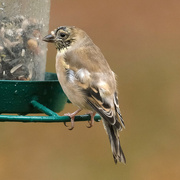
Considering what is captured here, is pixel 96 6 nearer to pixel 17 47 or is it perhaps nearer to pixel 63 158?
pixel 63 158

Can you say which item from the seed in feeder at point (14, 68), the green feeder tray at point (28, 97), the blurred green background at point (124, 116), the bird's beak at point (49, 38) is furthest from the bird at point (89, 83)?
the blurred green background at point (124, 116)

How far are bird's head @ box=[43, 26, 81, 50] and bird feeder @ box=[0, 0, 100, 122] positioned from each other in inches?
10.5

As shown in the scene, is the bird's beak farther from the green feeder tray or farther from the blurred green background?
the blurred green background

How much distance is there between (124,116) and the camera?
41.0 feet

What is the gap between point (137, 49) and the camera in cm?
1486

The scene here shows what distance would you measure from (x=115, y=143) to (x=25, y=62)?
4.30 ft

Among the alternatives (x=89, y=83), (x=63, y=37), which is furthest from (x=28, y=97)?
(x=63, y=37)

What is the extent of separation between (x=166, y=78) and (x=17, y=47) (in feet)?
18.4

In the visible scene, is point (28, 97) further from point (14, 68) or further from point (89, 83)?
point (89, 83)

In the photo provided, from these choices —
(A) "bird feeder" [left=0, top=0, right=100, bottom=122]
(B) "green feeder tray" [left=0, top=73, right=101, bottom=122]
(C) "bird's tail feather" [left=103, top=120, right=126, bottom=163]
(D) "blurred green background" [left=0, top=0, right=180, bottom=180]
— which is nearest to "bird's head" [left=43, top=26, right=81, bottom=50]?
(A) "bird feeder" [left=0, top=0, right=100, bottom=122]

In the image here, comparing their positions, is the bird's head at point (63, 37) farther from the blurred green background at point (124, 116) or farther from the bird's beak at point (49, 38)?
the blurred green background at point (124, 116)

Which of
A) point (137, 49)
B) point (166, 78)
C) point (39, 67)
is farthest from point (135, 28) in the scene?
point (39, 67)

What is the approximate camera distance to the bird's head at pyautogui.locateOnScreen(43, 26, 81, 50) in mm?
8242

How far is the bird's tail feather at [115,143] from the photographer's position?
771 centimetres
